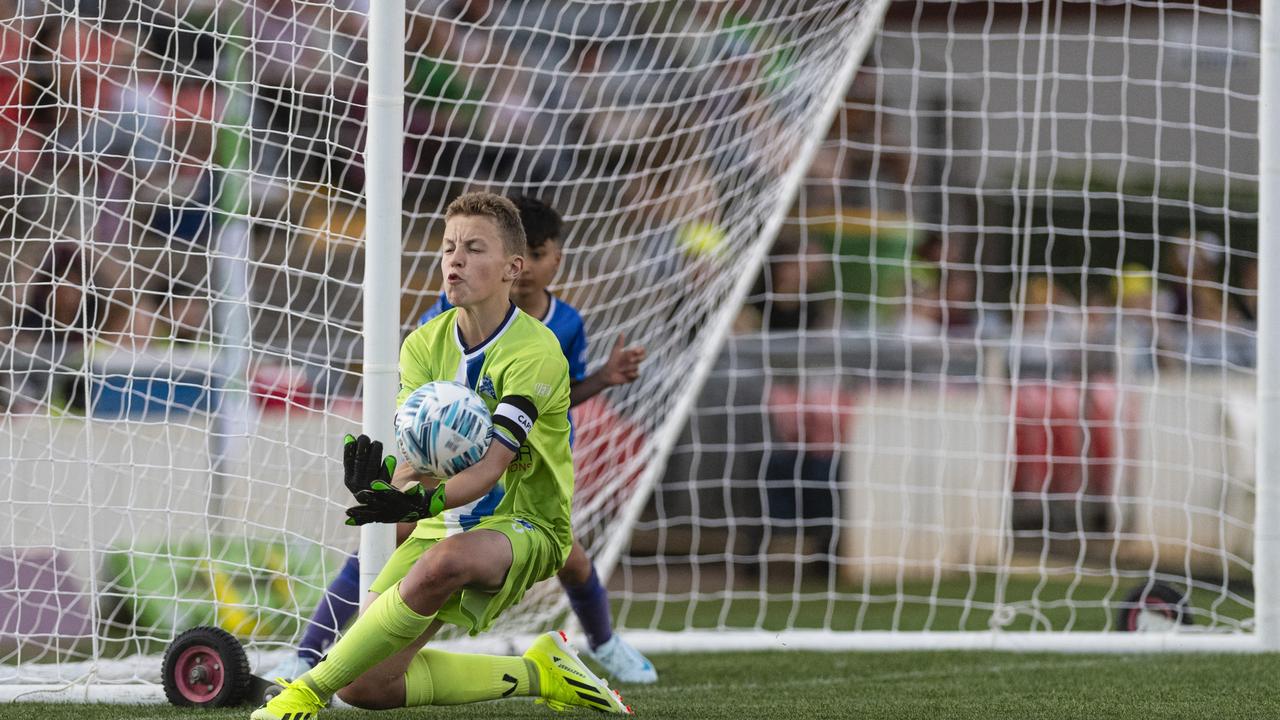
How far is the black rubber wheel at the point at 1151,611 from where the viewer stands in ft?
19.5

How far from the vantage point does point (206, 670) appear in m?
4.06

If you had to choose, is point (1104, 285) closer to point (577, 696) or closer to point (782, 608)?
point (782, 608)

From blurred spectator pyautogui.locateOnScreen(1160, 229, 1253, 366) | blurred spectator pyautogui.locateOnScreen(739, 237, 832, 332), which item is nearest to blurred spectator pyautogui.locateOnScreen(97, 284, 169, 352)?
blurred spectator pyautogui.locateOnScreen(739, 237, 832, 332)

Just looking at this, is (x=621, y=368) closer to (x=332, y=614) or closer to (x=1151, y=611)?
(x=332, y=614)

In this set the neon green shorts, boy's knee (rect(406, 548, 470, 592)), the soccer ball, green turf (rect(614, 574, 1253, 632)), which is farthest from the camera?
green turf (rect(614, 574, 1253, 632))

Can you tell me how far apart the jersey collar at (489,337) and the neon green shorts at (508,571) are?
0.40m

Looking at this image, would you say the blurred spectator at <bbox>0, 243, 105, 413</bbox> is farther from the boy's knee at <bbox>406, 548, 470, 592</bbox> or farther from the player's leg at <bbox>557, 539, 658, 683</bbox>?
the player's leg at <bbox>557, 539, 658, 683</bbox>

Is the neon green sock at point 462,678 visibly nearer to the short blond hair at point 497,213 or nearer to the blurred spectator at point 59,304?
the short blond hair at point 497,213

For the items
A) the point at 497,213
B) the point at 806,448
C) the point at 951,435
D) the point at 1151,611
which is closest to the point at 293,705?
the point at 497,213

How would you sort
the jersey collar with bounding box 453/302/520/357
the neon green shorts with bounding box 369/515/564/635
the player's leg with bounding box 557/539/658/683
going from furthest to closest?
the player's leg with bounding box 557/539/658/683, the jersey collar with bounding box 453/302/520/357, the neon green shorts with bounding box 369/515/564/635

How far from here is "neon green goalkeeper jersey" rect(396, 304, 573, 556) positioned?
3531 mm

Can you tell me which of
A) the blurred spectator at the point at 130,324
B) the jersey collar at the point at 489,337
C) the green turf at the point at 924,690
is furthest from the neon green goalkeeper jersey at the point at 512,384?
the blurred spectator at the point at 130,324

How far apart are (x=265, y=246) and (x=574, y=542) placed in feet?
5.67

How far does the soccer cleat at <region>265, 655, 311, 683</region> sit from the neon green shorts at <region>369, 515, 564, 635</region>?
878 millimetres
